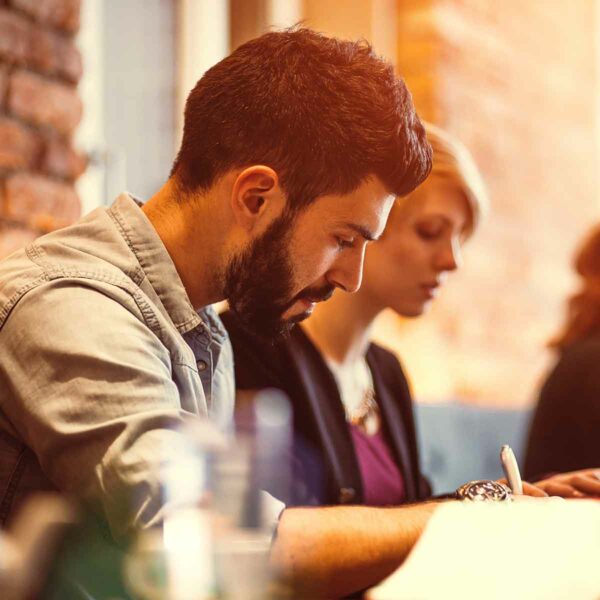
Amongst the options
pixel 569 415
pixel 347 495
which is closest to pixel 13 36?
pixel 347 495

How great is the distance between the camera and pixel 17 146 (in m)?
1.63

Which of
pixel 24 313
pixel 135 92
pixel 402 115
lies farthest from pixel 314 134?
pixel 135 92

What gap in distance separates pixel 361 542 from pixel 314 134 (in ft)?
Answer: 1.51

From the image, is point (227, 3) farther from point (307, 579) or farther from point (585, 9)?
point (307, 579)

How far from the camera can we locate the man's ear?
1.06 metres

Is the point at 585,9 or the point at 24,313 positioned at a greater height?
the point at 585,9

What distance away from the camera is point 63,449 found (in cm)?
84

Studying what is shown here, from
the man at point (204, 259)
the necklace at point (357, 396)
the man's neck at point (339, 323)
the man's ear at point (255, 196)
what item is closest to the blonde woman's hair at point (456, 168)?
the man's neck at point (339, 323)

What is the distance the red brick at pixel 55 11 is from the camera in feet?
5.40

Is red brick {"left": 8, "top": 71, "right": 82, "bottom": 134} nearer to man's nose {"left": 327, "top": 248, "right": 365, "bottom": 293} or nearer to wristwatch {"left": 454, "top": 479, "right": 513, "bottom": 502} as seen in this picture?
man's nose {"left": 327, "top": 248, "right": 365, "bottom": 293}

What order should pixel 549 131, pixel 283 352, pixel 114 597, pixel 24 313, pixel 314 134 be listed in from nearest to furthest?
pixel 114 597, pixel 24 313, pixel 314 134, pixel 283 352, pixel 549 131

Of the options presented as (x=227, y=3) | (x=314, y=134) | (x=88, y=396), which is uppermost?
(x=227, y=3)

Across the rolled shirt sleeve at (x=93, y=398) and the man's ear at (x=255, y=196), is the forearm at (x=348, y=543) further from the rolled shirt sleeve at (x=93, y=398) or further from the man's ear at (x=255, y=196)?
the man's ear at (x=255, y=196)

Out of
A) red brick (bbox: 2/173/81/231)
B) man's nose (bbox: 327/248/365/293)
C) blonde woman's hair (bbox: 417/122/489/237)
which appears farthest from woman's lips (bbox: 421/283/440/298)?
red brick (bbox: 2/173/81/231)
